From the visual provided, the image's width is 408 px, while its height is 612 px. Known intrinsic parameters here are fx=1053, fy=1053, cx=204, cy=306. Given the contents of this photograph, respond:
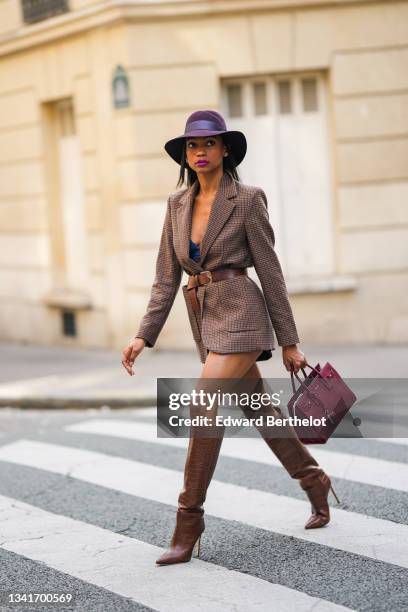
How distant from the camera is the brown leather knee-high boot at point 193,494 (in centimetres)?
466

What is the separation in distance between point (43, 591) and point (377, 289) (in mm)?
8049

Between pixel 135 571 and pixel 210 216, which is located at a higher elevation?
pixel 210 216

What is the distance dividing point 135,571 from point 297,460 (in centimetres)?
93

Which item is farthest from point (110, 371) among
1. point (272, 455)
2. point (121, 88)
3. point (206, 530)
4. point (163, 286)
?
point (163, 286)

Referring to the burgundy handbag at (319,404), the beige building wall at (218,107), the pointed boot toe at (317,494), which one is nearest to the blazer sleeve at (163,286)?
the burgundy handbag at (319,404)

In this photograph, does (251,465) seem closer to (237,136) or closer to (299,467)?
(299,467)

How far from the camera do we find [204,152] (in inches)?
189

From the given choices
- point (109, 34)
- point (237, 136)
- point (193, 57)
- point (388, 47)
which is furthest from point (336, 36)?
point (237, 136)

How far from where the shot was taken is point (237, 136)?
4.83 metres

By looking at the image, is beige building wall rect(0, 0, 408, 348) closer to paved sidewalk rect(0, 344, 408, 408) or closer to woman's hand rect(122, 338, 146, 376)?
paved sidewalk rect(0, 344, 408, 408)

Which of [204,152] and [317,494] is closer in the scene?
[204,152]

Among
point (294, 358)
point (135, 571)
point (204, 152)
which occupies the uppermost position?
point (204, 152)

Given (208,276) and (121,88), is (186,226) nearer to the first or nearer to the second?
(208,276)

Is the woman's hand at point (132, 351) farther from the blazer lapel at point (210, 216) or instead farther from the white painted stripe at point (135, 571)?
the white painted stripe at point (135, 571)
